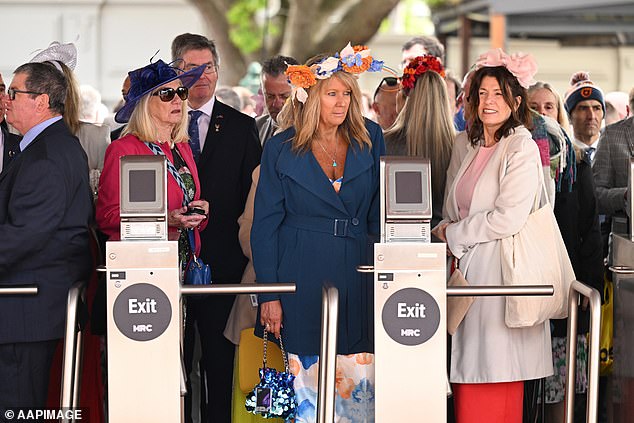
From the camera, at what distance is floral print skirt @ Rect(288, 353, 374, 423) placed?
4492 millimetres

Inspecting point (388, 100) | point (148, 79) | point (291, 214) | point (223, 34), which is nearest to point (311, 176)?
point (291, 214)

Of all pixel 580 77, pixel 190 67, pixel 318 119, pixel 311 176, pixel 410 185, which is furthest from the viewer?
pixel 580 77

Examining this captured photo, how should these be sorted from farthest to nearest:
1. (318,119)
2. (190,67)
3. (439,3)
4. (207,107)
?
(439,3) < (190,67) < (207,107) < (318,119)

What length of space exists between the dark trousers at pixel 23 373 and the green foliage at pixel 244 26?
35.0 feet

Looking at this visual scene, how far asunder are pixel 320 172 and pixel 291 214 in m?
0.22

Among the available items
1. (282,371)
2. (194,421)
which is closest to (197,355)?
(194,421)

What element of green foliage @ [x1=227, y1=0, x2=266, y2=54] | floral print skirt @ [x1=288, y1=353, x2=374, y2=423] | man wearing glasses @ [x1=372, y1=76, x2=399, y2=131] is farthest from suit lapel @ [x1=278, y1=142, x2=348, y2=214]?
green foliage @ [x1=227, y1=0, x2=266, y2=54]

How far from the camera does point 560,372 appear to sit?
5391 mm

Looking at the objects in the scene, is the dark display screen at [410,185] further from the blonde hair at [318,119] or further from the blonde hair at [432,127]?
the blonde hair at [432,127]

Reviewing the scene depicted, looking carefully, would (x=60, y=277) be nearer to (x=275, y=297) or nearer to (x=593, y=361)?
(x=275, y=297)

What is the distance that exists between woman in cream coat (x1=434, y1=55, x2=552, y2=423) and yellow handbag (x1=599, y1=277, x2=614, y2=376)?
780mm

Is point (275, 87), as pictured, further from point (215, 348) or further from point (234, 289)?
point (234, 289)

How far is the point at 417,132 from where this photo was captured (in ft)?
17.7

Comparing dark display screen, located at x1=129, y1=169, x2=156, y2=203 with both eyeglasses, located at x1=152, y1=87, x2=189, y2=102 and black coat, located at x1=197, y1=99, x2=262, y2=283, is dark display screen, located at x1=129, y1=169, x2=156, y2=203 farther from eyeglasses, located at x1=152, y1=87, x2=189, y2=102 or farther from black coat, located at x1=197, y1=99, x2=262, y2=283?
black coat, located at x1=197, y1=99, x2=262, y2=283
